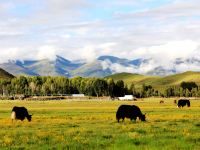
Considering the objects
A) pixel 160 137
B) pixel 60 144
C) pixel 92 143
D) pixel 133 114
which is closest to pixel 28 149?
pixel 60 144

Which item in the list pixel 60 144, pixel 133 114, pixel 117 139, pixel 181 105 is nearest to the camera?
pixel 60 144

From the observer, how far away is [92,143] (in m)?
24.0

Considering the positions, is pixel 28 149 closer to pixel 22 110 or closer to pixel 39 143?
pixel 39 143

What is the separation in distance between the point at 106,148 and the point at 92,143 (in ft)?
6.06

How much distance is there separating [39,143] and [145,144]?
5643 millimetres

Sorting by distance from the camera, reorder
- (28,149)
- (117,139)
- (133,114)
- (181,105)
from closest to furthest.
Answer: (28,149) < (117,139) < (133,114) < (181,105)

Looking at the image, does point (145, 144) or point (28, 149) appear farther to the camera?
point (145, 144)

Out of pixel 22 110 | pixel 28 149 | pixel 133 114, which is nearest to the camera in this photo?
pixel 28 149

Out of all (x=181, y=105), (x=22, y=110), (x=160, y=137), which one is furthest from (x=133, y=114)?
(x=181, y=105)

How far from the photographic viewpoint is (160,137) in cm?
2680

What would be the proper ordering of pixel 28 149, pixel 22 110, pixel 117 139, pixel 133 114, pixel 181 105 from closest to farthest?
pixel 28 149 → pixel 117 139 → pixel 133 114 → pixel 22 110 → pixel 181 105

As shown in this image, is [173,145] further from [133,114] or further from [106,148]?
[133,114]

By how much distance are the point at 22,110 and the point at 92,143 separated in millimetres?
25073

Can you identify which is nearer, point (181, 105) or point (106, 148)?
point (106, 148)
